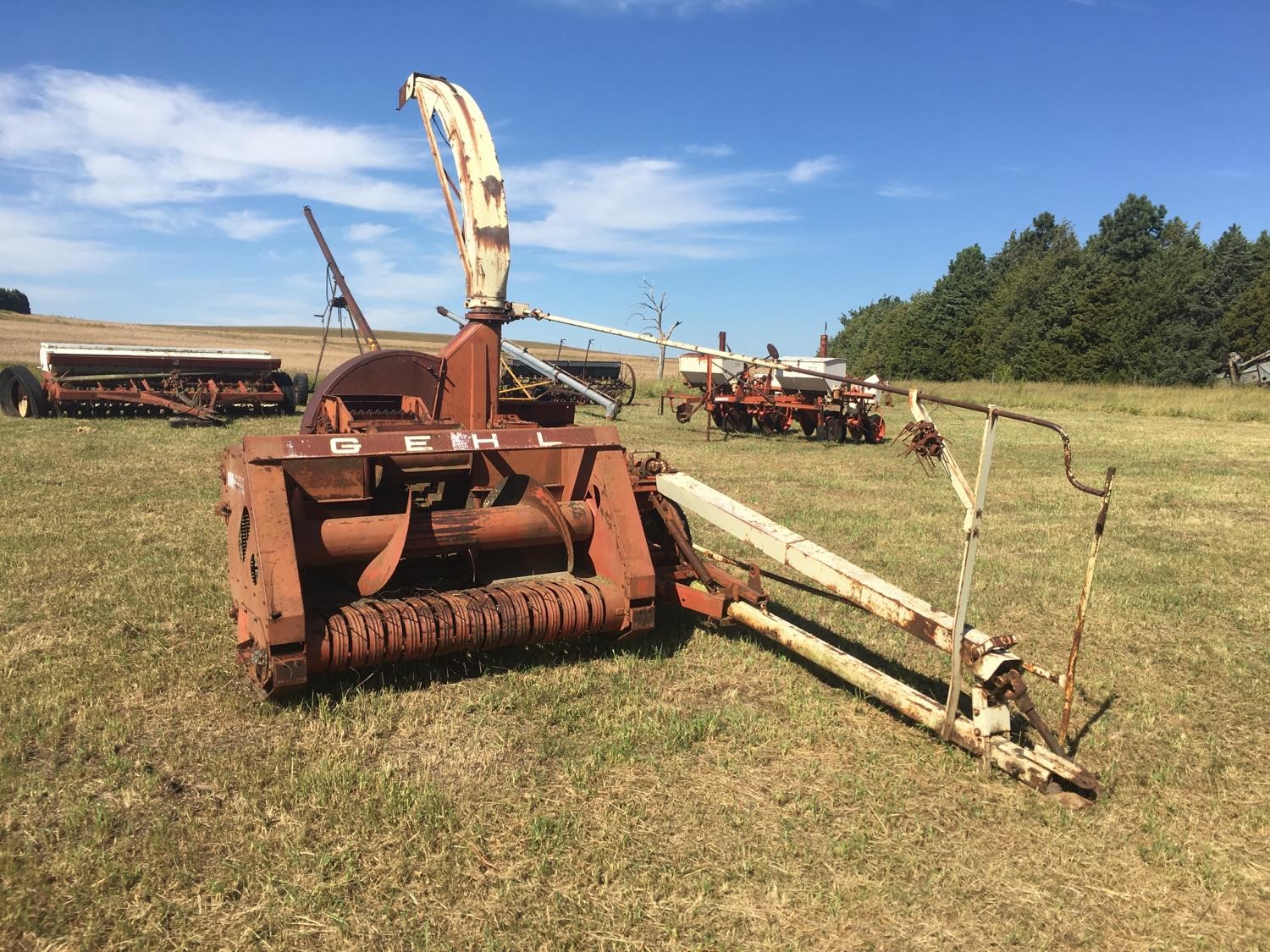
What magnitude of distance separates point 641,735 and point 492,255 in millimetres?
3434

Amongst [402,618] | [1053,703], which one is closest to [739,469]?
[1053,703]

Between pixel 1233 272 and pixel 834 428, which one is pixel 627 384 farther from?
pixel 1233 272

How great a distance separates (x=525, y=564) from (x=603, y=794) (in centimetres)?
167

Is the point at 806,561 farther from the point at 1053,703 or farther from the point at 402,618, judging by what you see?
the point at 402,618

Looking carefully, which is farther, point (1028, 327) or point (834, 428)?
point (1028, 327)

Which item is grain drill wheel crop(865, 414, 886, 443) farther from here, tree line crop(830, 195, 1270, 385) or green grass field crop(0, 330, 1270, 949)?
tree line crop(830, 195, 1270, 385)

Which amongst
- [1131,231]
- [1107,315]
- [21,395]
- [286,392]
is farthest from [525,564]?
[1131,231]

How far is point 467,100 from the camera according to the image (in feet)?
18.8

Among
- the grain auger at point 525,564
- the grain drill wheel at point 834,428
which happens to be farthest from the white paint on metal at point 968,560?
the grain drill wheel at point 834,428

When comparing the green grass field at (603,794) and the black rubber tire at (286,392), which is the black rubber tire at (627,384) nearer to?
the black rubber tire at (286,392)

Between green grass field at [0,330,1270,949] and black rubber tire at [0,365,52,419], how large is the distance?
1125 cm

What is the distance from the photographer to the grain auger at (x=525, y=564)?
3.20 m

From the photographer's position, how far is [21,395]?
50.0ft

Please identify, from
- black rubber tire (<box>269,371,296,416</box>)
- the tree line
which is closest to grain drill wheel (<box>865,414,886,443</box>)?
black rubber tire (<box>269,371,296,416</box>)
